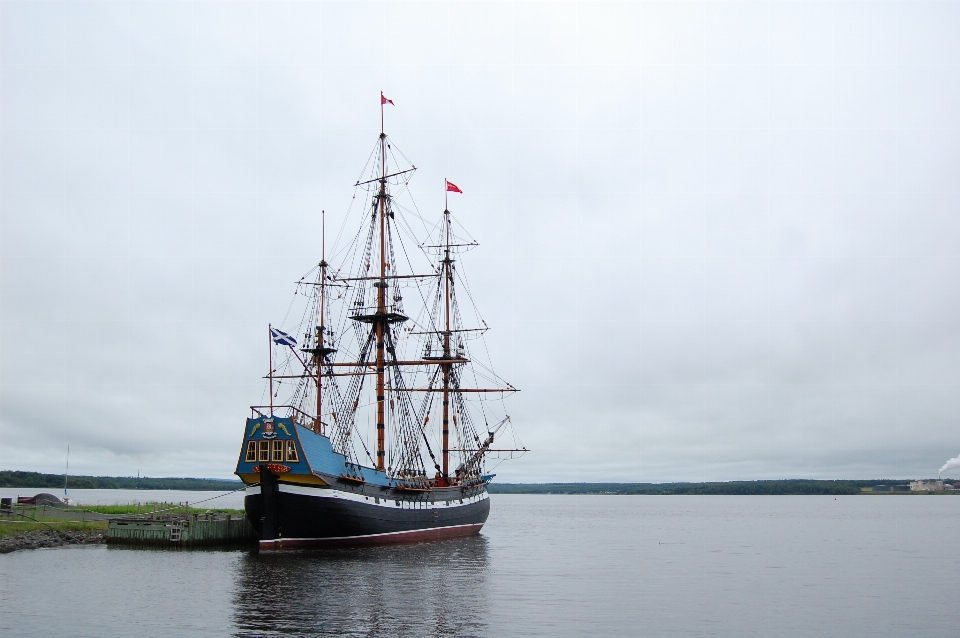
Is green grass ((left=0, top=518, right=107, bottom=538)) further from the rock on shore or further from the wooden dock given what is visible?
the wooden dock

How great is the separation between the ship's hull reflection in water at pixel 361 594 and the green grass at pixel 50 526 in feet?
53.7

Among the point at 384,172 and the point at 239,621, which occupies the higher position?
the point at 384,172

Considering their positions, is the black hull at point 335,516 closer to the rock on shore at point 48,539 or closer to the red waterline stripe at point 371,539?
the red waterline stripe at point 371,539

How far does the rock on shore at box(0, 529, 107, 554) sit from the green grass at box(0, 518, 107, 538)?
2.97ft

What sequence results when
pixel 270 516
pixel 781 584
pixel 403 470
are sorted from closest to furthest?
pixel 781 584
pixel 270 516
pixel 403 470

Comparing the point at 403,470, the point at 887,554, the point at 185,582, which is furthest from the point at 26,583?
the point at 887,554

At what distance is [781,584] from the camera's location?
4562 centimetres

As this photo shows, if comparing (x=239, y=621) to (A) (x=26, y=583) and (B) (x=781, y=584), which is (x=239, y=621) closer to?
(A) (x=26, y=583)

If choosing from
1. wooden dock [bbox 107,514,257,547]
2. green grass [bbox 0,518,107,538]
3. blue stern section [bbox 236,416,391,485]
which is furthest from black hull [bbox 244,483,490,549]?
green grass [bbox 0,518,107,538]

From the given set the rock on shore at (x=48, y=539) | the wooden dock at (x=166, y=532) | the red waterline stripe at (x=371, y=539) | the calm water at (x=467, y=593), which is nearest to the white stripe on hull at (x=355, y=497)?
the red waterline stripe at (x=371, y=539)

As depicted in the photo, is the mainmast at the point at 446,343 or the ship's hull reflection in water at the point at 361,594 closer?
the ship's hull reflection in water at the point at 361,594

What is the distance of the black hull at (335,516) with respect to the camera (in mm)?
49469

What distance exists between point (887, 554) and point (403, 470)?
39.5 m

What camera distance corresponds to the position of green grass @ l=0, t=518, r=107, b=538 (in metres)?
54.8
